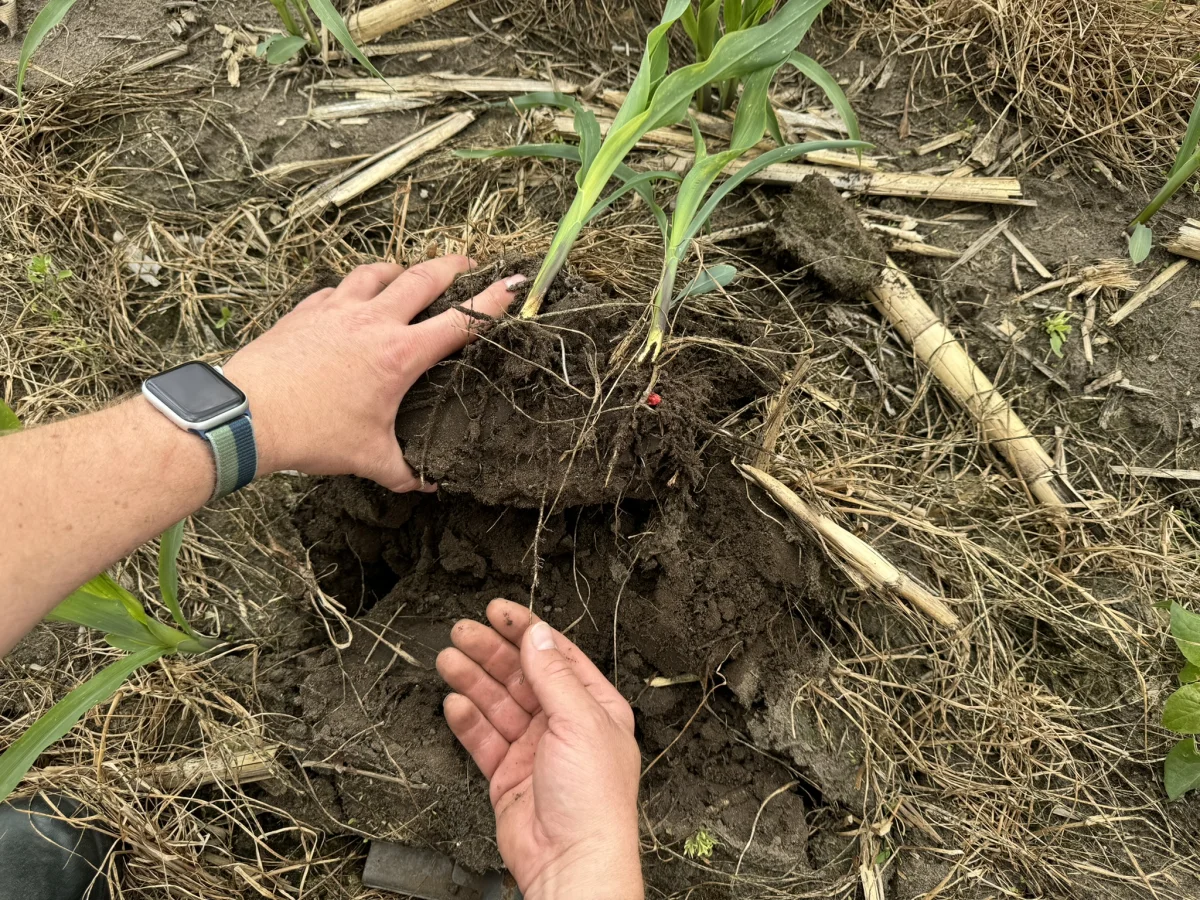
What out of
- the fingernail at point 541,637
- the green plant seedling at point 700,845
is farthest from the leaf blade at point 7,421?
the green plant seedling at point 700,845

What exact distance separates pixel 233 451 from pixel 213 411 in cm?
6

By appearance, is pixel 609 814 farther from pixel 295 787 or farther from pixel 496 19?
pixel 496 19

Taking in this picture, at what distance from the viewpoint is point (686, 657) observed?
4.08 ft

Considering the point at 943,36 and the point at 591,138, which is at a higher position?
the point at 591,138

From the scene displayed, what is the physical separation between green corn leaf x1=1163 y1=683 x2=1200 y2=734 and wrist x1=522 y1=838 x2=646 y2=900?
98 cm

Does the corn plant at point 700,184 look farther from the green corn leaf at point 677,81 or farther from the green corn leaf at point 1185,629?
the green corn leaf at point 1185,629

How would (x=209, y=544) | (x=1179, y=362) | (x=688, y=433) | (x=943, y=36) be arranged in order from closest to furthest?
(x=688, y=433)
(x=209, y=544)
(x=1179, y=362)
(x=943, y=36)

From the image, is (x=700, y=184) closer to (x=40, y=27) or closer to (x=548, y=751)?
(x=548, y=751)

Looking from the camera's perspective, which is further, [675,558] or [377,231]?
[377,231]

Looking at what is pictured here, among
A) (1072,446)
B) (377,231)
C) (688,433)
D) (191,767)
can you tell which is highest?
(377,231)

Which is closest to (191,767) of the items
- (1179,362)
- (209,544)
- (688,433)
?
(209,544)

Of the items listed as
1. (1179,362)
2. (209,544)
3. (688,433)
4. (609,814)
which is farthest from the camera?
(1179,362)

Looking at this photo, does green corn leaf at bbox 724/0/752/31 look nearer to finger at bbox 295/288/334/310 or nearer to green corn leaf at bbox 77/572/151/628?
finger at bbox 295/288/334/310

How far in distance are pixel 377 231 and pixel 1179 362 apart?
1772mm
